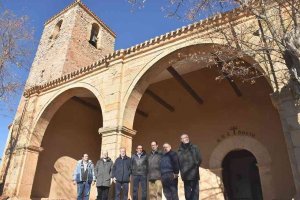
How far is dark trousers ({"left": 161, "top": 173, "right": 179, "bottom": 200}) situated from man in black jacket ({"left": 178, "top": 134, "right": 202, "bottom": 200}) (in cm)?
38

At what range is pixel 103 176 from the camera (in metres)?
6.02

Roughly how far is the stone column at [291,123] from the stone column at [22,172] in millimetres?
8035

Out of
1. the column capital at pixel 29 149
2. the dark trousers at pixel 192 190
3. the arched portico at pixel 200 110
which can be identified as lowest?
the dark trousers at pixel 192 190

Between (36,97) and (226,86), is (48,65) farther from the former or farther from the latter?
(226,86)

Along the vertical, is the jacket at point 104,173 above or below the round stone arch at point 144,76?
below

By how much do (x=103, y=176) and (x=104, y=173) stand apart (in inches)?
2.6

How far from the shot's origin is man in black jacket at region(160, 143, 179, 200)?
16.3 feet

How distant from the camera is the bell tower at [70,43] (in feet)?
44.1

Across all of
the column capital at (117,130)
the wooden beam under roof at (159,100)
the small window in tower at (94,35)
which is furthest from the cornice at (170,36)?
the small window in tower at (94,35)

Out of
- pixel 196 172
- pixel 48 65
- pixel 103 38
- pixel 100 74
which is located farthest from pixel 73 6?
pixel 196 172

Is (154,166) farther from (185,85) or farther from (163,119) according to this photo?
(163,119)

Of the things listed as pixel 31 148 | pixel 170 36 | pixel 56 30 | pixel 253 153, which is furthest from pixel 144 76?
pixel 56 30

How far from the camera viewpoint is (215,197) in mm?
8164

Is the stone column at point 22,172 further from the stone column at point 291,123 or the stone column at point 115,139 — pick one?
the stone column at point 291,123
